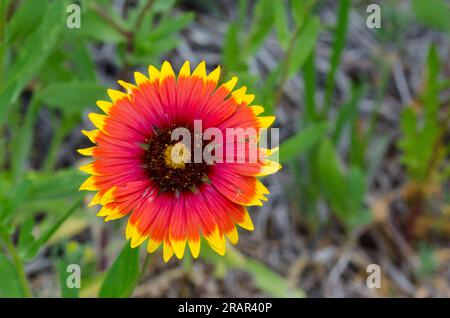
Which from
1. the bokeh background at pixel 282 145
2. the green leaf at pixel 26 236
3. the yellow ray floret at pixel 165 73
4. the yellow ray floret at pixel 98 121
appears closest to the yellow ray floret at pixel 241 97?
the yellow ray floret at pixel 165 73

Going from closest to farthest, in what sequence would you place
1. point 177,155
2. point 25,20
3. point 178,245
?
point 178,245
point 177,155
point 25,20

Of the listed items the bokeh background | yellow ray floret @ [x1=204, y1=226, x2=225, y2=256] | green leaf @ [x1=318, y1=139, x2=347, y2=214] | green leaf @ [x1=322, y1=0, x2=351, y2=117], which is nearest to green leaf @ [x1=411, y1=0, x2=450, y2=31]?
the bokeh background

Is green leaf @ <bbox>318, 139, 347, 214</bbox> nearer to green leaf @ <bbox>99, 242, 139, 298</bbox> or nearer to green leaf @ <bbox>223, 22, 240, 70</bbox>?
green leaf @ <bbox>223, 22, 240, 70</bbox>

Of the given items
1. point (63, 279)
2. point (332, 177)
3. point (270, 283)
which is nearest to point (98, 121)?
point (63, 279)

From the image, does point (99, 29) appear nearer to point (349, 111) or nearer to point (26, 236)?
point (26, 236)

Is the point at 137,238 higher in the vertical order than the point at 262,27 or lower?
lower
